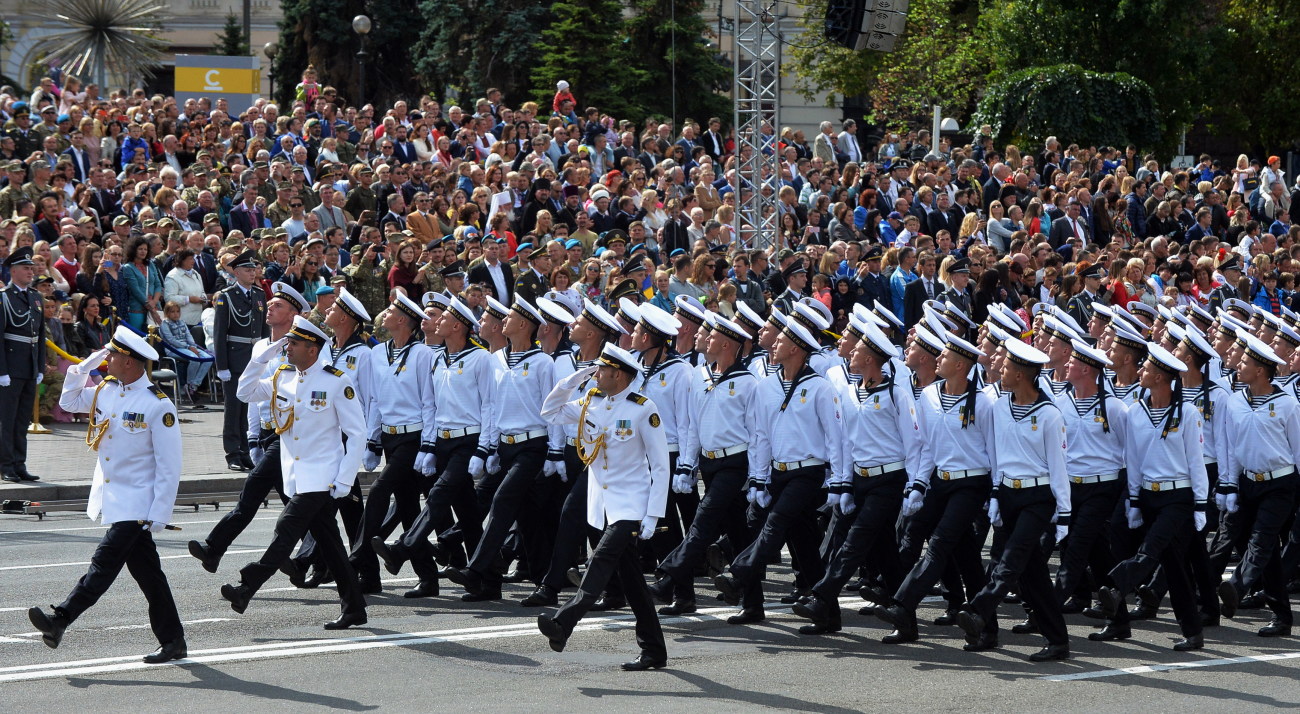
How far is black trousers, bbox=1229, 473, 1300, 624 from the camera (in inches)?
425

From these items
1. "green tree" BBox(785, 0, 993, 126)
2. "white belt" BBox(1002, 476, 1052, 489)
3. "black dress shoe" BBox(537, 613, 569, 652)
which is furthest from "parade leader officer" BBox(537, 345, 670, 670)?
"green tree" BBox(785, 0, 993, 126)

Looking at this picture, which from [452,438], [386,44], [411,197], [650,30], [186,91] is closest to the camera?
[452,438]

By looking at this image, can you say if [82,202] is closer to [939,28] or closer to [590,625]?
[590,625]

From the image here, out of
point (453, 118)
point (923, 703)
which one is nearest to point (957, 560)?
point (923, 703)

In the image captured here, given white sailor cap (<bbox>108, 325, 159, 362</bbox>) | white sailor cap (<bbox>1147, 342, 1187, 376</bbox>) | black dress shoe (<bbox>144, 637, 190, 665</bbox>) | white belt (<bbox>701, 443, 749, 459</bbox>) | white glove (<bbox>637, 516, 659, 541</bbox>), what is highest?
white sailor cap (<bbox>108, 325, 159, 362</bbox>)

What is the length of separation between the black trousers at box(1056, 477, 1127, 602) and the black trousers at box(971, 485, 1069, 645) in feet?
1.32

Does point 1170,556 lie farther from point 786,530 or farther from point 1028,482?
point 786,530

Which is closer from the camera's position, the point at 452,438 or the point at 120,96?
the point at 452,438

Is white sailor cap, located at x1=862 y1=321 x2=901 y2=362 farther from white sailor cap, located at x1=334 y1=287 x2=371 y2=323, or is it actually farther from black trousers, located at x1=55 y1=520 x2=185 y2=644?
black trousers, located at x1=55 y1=520 x2=185 y2=644

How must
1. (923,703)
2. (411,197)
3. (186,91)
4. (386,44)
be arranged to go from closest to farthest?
(923,703)
(411,197)
(186,91)
(386,44)

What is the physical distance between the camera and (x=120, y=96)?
24922 mm

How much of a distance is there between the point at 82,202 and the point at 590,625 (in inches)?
456

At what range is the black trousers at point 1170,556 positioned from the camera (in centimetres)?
1017

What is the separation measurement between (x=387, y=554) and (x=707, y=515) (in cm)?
210
